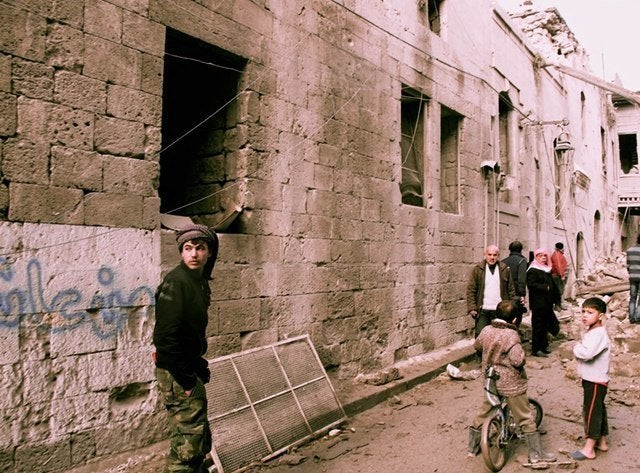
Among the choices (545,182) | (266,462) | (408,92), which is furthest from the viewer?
(545,182)

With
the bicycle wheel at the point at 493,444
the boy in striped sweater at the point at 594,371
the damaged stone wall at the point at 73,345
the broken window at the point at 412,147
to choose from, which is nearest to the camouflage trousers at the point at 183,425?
the damaged stone wall at the point at 73,345

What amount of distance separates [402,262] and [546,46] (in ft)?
40.4

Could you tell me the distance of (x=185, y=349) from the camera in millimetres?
2789

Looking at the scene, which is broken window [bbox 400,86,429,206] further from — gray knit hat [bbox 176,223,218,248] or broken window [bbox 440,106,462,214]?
gray knit hat [bbox 176,223,218,248]

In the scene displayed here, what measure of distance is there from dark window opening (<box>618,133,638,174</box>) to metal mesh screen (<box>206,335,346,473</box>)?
2680 cm

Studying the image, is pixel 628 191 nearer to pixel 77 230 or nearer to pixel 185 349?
pixel 77 230

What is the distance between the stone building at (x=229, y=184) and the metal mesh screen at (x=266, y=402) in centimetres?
31

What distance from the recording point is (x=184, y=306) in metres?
2.78

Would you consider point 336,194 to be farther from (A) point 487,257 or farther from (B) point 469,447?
(B) point 469,447

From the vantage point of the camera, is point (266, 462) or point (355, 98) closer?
point (266, 462)

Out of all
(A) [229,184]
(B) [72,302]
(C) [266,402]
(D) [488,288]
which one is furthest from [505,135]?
(B) [72,302]

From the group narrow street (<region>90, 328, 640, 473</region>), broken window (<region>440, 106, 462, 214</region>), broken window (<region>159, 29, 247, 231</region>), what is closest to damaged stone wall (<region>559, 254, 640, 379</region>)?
narrow street (<region>90, 328, 640, 473</region>)

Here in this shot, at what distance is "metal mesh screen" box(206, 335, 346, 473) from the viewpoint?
4.03 m

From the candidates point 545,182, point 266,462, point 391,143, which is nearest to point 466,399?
point 266,462
